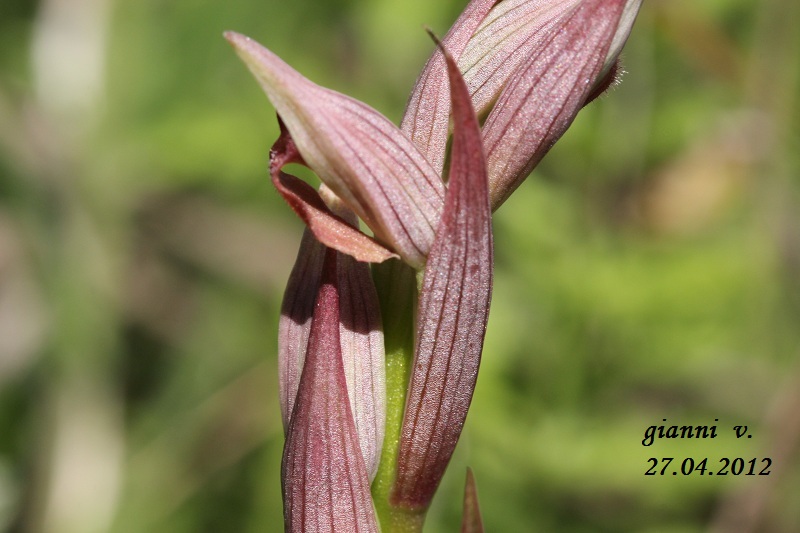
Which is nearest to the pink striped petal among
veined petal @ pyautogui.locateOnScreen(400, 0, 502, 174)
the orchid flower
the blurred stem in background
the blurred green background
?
the orchid flower

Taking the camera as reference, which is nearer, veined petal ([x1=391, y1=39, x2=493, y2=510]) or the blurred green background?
veined petal ([x1=391, y1=39, x2=493, y2=510])

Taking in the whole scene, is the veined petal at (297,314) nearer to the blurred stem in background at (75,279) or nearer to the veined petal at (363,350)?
the veined petal at (363,350)

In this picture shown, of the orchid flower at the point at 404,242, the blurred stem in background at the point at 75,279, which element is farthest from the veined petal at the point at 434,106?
the blurred stem in background at the point at 75,279

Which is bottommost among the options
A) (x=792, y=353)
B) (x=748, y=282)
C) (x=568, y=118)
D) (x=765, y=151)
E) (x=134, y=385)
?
(x=134, y=385)

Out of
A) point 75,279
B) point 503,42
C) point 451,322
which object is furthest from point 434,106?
point 75,279

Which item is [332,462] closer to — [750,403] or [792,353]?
[750,403]

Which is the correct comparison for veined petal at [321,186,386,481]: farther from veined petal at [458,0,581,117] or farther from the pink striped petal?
veined petal at [458,0,581,117]

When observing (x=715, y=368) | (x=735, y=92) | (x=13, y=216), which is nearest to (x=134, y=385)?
(x=13, y=216)
